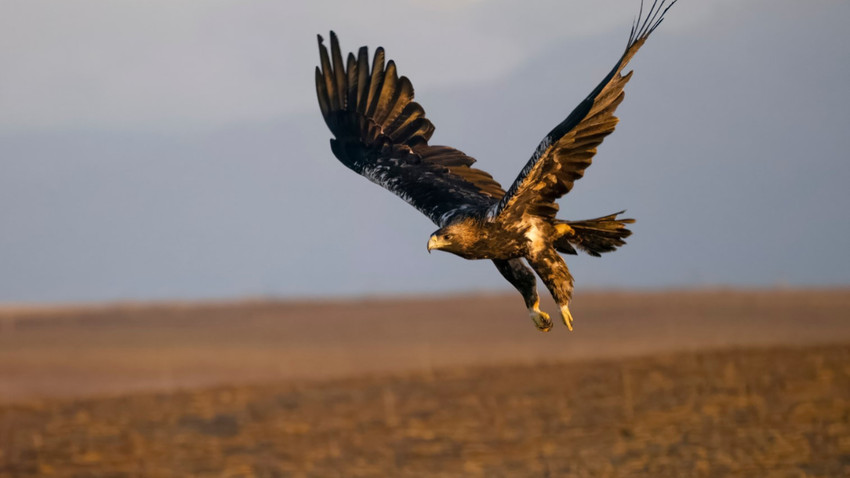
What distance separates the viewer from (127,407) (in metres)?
30.2

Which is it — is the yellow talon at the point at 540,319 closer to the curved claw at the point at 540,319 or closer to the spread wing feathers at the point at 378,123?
the curved claw at the point at 540,319

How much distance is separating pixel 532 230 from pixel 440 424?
21.6 meters

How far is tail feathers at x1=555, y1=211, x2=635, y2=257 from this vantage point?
20.9 feet

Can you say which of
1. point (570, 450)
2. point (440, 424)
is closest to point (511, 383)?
point (440, 424)

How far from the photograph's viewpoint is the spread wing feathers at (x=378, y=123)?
8750 millimetres

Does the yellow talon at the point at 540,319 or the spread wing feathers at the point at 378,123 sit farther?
the spread wing feathers at the point at 378,123

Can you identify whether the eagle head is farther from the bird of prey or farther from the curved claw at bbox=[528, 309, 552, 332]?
the curved claw at bbox=[528, 309, 552, 332]

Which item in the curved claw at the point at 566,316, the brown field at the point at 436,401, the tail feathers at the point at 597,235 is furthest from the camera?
the brown field at the point at 436,401

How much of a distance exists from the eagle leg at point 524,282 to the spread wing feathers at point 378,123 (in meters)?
2.78

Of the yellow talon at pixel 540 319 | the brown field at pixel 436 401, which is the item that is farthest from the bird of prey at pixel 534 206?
the brown field at pixel 436 401

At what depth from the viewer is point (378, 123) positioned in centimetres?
946

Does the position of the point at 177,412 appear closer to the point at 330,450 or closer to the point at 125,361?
the point at 330,450

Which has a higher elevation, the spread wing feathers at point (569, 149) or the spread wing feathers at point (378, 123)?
the spread wing feathers at point (378, 123)

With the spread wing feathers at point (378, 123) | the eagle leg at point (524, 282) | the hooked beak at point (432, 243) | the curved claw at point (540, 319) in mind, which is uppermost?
the spread wing feathers at point (378, 123)
